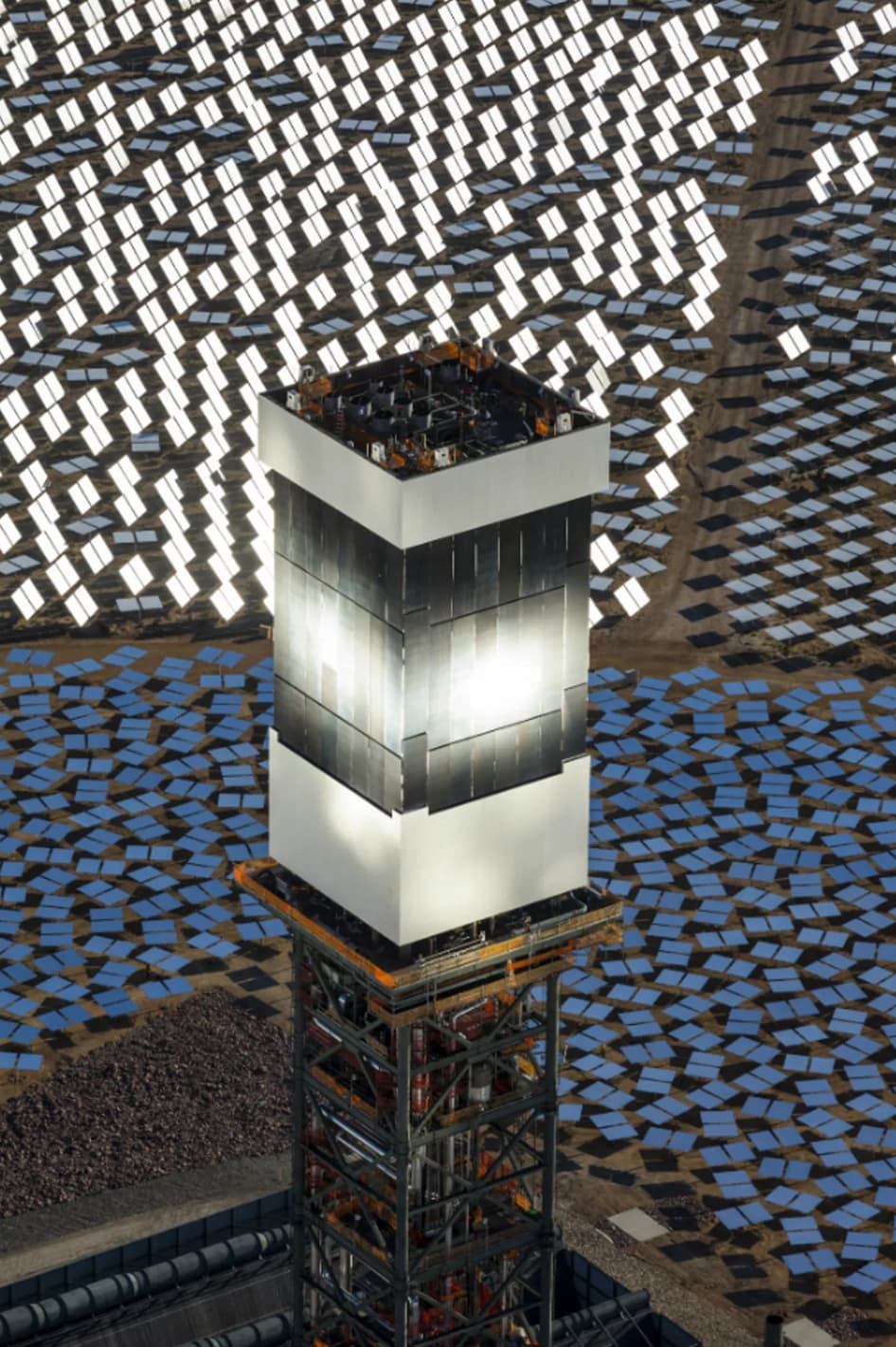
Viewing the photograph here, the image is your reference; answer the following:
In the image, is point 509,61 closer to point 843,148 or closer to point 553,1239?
point 843,148

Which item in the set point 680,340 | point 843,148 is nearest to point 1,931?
point 680,340

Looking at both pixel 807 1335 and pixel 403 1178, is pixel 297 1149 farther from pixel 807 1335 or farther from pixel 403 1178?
pixel 807 1335

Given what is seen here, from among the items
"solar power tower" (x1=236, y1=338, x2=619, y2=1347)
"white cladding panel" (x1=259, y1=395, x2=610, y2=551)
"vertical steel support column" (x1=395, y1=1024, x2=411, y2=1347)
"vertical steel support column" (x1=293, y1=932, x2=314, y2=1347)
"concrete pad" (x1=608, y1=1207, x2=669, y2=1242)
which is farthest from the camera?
"concrete pad" (x1=608, y1=1207, x2=669, y2=1242)

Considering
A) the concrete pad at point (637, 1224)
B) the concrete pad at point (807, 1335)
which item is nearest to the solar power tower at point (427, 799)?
the concrete pad at point (807, 1335)

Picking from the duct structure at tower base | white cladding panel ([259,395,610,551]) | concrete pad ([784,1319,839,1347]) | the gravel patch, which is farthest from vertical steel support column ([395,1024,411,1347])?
the gravel patch

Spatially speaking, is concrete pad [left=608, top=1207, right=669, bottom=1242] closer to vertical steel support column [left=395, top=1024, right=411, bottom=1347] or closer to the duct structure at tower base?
the duct structure at tower base

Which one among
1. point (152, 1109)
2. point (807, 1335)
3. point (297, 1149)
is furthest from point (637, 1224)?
point (297, 1149)
